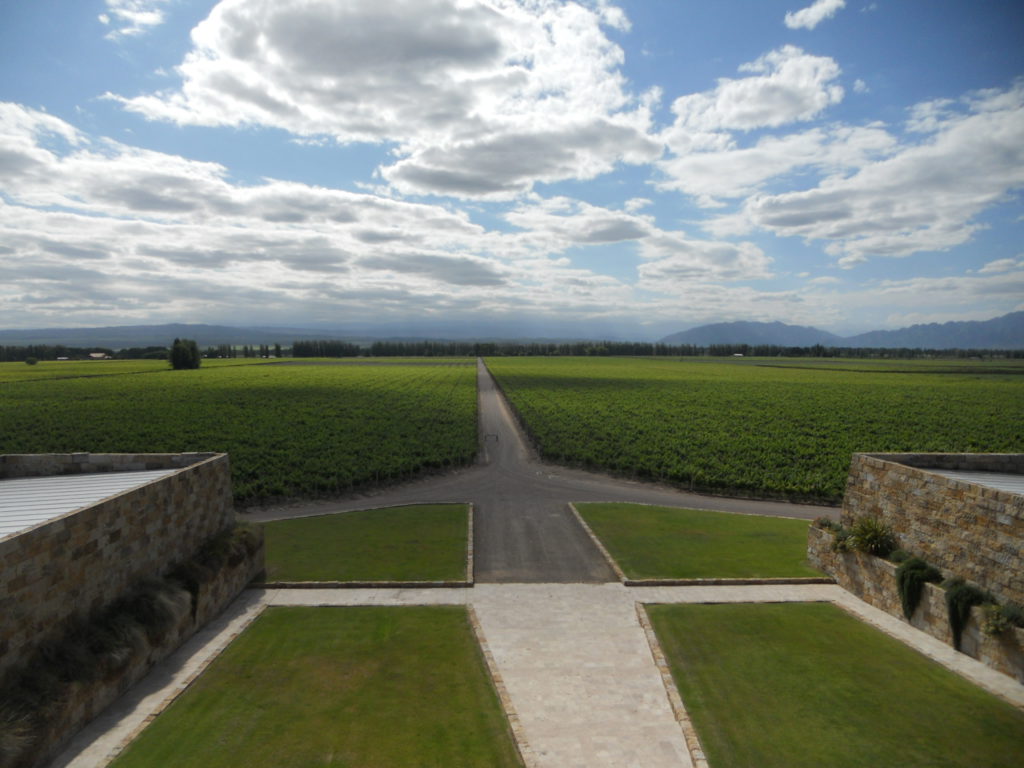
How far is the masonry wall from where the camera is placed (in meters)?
11.7

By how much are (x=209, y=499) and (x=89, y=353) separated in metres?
194

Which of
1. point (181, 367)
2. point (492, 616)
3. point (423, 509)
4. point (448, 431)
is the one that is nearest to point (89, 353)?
point (181, 367)

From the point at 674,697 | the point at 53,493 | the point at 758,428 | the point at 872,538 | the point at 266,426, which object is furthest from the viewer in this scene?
the point at 758,428

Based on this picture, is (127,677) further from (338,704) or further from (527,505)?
(527,505)

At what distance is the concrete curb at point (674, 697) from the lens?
40.9 feet

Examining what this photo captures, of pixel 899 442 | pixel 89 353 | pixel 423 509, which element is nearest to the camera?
pixel 423 509

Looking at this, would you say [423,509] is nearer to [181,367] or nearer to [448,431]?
[448,431]

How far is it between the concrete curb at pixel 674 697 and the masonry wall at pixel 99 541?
47.3ft

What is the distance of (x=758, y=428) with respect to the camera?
5178 cm

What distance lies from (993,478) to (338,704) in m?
23.3

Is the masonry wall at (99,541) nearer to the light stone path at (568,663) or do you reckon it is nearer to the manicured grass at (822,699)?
the light stone path at (568,663)

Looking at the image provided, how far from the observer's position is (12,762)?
10562 mm

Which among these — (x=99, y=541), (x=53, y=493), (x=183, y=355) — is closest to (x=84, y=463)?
(x=53, y=493)

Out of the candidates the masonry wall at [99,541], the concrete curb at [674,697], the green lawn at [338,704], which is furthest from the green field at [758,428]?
the masonry wall at [99,541]
